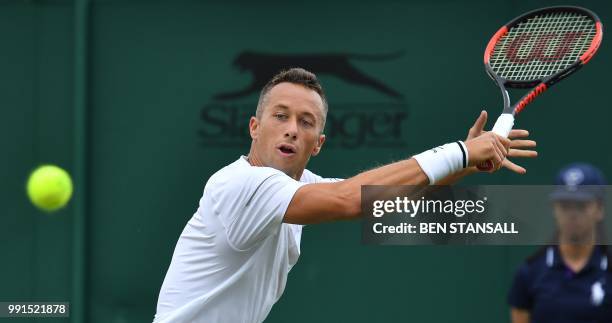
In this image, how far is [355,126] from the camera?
534 cm

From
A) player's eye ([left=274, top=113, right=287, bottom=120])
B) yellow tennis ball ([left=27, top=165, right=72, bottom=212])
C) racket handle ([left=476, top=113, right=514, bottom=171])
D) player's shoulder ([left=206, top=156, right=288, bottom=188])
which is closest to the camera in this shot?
player's shoulder ([left=206, top=156, right=288, bottom=188])

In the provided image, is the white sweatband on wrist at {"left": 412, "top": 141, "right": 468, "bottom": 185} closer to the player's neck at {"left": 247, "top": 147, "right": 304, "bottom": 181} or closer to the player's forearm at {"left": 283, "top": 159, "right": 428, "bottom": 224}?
the player's forearm at {"left": 283, "top": 159, "right": 428, "bottom": 224}

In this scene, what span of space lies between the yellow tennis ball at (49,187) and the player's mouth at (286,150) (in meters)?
2.34

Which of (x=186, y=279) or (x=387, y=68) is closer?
(x=186, y=279)

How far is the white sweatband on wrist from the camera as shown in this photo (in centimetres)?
293

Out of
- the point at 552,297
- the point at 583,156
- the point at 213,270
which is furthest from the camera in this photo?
the point at 583,156

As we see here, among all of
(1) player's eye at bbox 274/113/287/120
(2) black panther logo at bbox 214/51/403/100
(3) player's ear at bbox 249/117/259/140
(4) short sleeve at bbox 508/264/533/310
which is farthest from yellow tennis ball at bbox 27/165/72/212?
(4) short sleeve at bbox 508/264/533/310

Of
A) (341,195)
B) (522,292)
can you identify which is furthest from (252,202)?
(522,292)

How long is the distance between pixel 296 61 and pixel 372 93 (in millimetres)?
431

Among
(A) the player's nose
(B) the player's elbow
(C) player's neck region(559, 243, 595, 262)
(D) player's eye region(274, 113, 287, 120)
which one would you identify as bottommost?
(C) player's neck region(559, 243, 595, 262)

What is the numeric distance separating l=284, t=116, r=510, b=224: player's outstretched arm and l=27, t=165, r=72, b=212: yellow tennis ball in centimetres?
270

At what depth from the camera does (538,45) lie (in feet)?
13.2

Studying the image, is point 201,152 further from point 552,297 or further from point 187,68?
point 552,297

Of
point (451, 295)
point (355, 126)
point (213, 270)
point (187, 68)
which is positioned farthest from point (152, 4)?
point (213, 270)
